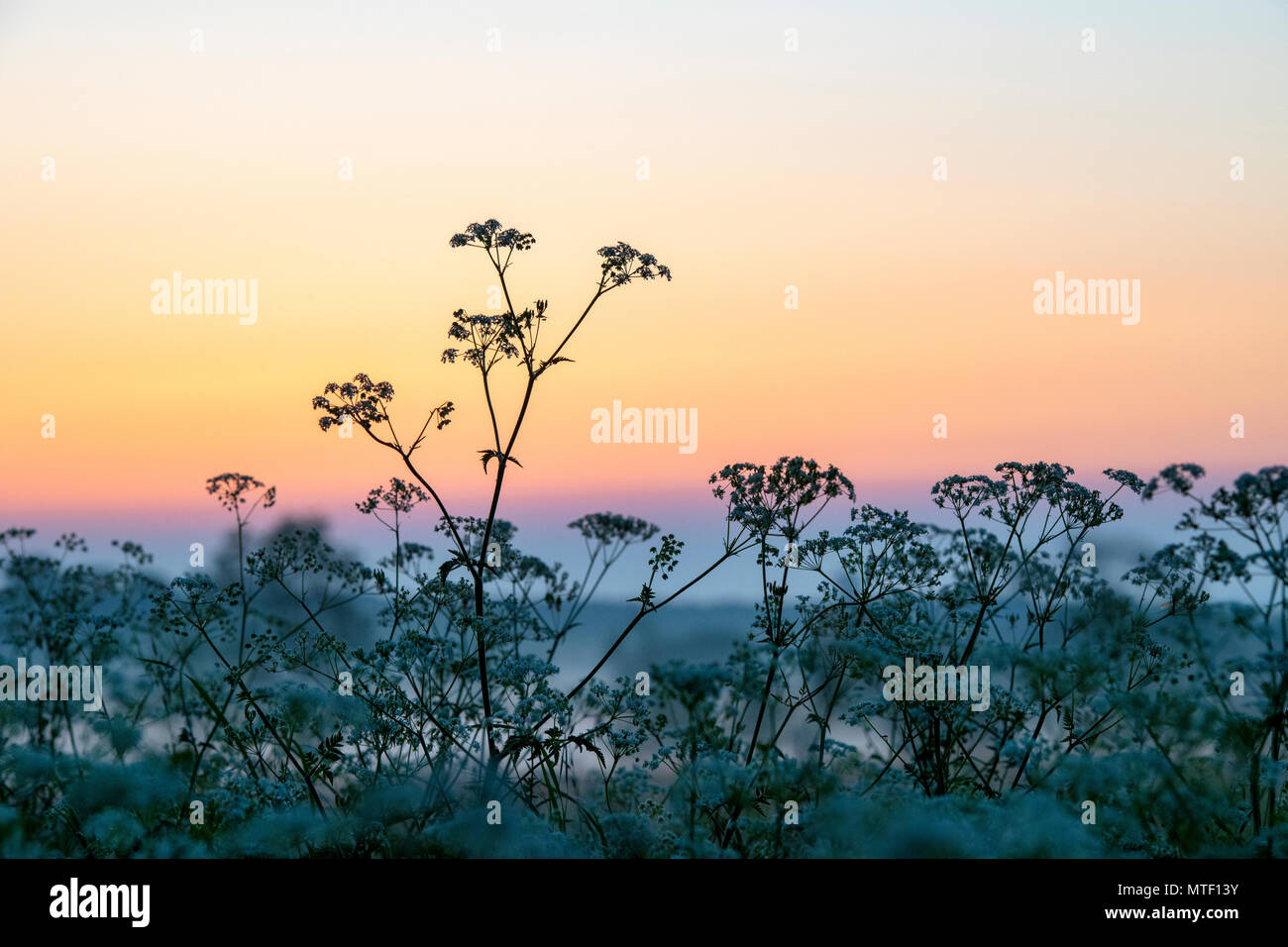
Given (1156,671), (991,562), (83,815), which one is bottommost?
(83,815)

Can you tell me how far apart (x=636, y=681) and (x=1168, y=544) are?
4.18m

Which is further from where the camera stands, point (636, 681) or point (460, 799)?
point (636, 681)

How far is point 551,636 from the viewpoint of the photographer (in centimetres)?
862

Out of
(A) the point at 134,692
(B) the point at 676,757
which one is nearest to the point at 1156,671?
(B) the point at 676,757

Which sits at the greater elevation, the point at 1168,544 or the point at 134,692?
the point at 1168,544

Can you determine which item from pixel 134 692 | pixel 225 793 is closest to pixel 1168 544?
pixel 225 793

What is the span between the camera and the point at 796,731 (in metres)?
7.24
